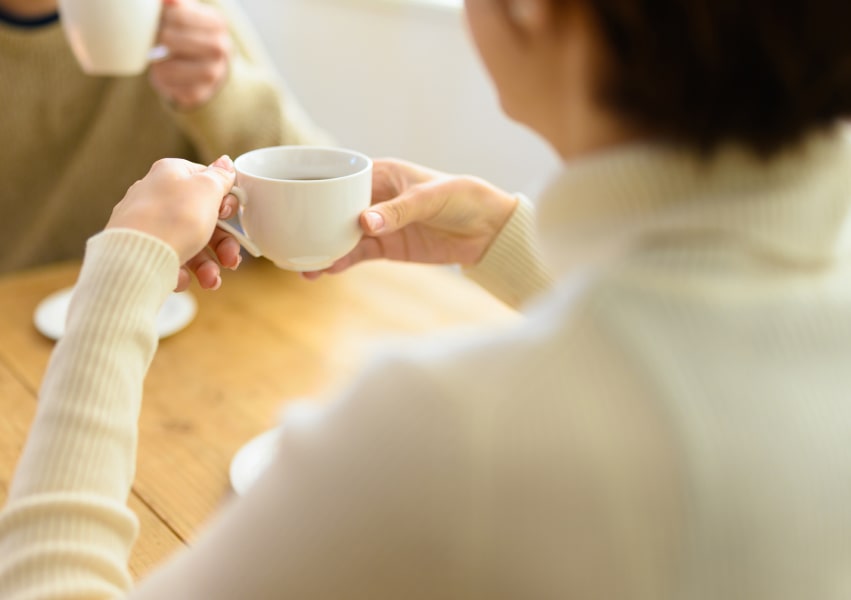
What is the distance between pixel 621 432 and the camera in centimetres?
36

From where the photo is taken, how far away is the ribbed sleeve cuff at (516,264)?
826 millimetres

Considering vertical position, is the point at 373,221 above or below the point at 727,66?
below

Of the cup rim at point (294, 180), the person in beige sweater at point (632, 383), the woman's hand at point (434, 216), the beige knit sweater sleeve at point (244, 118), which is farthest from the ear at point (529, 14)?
the beige knit sweater sleeve at point (244, 118)

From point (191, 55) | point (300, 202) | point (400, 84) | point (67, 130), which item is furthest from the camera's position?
point (400, 84)

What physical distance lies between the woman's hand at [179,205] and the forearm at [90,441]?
2 cm

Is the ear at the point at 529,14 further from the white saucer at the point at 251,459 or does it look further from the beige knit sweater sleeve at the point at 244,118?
the beige knit sweater sleeve at the point at 244,118

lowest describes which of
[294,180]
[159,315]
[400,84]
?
[400,84]

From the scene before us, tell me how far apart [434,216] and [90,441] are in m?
0.40

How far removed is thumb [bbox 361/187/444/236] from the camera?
0.72m

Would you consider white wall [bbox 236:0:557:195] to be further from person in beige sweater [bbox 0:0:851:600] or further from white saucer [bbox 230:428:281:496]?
person in beige sweater [bbox 0:0:851:600]

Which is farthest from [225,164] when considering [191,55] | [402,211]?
[191,55]

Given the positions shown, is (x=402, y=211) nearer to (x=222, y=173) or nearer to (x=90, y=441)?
(x=222, y=173)

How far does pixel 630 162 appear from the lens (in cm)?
41

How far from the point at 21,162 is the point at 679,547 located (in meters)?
1.31
